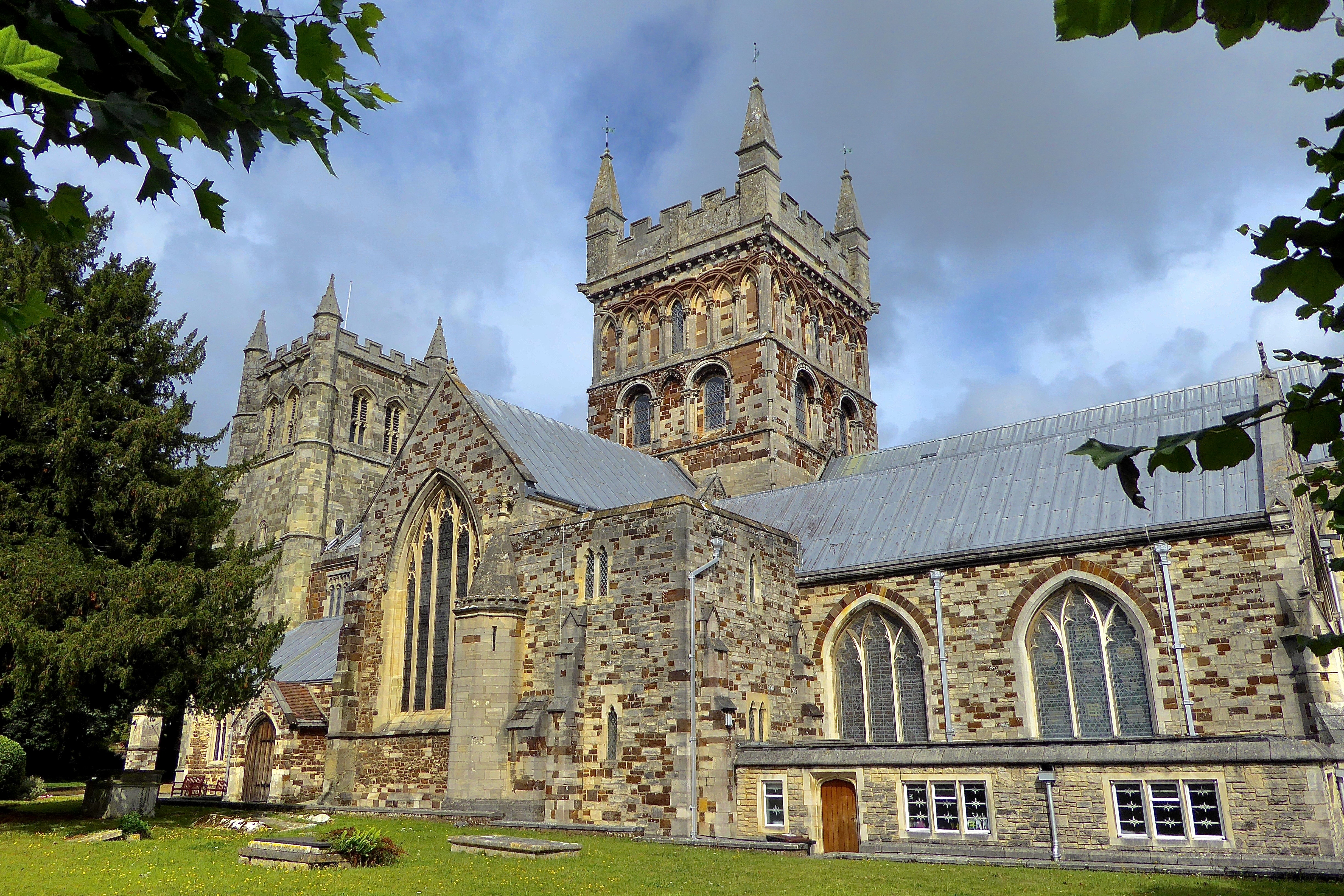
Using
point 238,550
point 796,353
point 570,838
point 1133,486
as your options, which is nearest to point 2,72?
point 1133,486

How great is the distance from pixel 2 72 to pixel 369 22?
5.65 feet

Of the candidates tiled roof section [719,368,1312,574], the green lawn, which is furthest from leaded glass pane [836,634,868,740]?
the green lawn

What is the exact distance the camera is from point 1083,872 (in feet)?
47.7

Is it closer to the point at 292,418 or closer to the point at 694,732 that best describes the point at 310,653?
the point at 694,732

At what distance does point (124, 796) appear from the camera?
21.8 meters

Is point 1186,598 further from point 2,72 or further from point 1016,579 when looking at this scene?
point 2,72

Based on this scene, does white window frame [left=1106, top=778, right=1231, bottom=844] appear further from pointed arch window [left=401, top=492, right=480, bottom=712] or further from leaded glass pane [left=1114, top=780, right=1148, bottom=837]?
pointed arch window [left=401, top=492, right=480, bottom=712]

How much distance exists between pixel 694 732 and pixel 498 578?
21.1 ft

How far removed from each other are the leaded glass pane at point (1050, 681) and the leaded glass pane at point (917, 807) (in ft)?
14.9

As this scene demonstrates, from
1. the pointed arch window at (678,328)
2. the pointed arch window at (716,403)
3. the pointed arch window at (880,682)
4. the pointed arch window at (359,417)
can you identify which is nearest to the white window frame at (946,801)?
the pointed arch window at (880,682)

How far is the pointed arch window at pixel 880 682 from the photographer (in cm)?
2319

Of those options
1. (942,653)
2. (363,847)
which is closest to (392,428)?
(942,653)

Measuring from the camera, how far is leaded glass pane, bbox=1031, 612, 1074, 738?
2128 cm

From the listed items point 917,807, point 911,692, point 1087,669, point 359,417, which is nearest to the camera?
point 917,807
